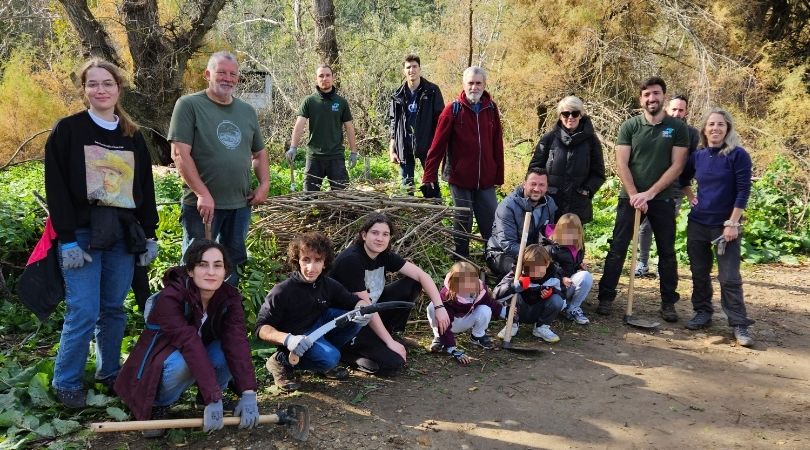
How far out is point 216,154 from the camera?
376 centimetres

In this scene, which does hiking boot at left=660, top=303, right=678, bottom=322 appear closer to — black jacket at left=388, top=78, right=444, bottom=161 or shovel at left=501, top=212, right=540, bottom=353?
shovel at left=501, top=212, right=540, bottom=353

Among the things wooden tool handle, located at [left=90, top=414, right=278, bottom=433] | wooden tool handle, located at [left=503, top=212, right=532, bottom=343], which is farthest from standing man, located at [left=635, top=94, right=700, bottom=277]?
wooden tool handle, located at [left=90, top=414, right=278, bottom=433]

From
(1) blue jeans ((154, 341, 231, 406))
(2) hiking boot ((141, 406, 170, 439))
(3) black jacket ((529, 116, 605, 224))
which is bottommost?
(2) hiking boot ((141, 406, 170, 439))

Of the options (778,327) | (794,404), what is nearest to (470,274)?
(794,404)

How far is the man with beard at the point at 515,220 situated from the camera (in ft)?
15.8

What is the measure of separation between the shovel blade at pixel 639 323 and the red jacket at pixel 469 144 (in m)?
1.66

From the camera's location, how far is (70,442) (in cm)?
291

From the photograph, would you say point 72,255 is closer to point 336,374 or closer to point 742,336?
point 336,374

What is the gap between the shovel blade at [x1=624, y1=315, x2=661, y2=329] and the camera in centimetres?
481

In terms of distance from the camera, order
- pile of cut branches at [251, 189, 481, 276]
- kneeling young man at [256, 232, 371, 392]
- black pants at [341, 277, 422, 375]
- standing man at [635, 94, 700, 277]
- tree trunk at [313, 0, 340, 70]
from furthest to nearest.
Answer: tree trunk at [313, 0, 340, 70] < standing man at [635, 94, 700, 277] < pile of cut branches at [251, 189, 481, 276] < black pants at [341, 277, 422, 375] < kneeling young man at [256, 232, 371, 392]

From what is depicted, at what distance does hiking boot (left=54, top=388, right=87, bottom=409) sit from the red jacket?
3.38 m

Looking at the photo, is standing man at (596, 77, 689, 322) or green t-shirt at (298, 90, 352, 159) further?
green t-shirt at (298, 90, 352, 159)

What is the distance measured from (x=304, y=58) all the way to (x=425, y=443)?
11393mm

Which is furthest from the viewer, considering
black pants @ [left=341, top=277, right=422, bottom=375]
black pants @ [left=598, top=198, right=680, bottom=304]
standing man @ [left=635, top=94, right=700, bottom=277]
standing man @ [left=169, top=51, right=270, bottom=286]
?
standing man @ [left=635, top=94, right=700, bottom=277]
